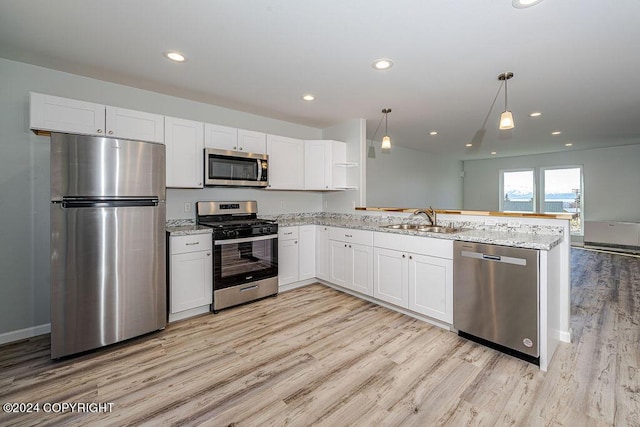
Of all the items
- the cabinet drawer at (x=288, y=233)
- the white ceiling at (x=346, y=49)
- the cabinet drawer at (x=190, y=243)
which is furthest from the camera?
the cabinet drawer at (x=288, y=233)

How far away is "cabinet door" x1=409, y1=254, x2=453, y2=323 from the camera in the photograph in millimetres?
2639

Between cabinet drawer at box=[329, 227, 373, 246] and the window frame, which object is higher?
the window frame

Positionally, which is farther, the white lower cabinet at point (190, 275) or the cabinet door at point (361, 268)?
the cabinet door at point (361, 268)

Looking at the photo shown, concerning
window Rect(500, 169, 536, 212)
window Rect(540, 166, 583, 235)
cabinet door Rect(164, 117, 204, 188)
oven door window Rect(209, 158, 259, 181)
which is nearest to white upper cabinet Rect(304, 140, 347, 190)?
oven door window Rect(209, 158, 259, 181)

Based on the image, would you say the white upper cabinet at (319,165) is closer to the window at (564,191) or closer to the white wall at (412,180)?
the white wall at (412,180)

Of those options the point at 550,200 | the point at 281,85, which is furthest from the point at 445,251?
the point at 550,200

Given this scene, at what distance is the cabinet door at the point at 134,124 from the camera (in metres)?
2.75

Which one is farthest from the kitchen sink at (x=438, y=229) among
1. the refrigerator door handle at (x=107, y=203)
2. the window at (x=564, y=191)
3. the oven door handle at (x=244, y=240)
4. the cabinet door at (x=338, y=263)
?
the window at (x=564, y=191)

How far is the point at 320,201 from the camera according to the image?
16.6 ft

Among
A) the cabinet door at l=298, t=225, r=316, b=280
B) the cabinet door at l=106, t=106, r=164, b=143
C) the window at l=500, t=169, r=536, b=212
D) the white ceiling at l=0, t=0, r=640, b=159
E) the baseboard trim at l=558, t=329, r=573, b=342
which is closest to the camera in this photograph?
the white ceiling at l=0, t=0, r=640, b=159

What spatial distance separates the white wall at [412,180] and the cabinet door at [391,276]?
329 centimetres

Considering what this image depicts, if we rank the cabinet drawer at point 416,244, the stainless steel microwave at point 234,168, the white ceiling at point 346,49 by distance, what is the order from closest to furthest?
the white ceiling at point 346,49
the cabinet drawer at point 416,244
the stainless steel microwave at point 234,168

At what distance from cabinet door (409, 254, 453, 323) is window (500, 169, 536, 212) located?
24.3 feet

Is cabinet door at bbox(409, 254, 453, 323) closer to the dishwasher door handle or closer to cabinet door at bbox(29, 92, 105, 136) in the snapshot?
the dishwasher door handle
